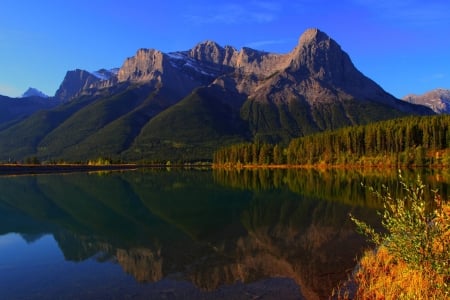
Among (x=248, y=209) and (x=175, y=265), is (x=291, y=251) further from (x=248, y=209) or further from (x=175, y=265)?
(x=248, y=209)

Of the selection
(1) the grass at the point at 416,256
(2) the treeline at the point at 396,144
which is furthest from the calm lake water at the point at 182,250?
(2) the treeline at the point at 396,144

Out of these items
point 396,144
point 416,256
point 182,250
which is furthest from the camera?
point 396,144

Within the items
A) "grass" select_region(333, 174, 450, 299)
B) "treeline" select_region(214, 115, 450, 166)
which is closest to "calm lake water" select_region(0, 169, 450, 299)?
"grass" select_region(333, 174, 450, 299)

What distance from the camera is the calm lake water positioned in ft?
68.2

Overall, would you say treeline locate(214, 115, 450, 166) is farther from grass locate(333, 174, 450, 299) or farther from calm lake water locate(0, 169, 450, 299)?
grass locate(333, 174, 450, 299)

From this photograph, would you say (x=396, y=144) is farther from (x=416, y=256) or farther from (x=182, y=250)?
(x=416, y=256)

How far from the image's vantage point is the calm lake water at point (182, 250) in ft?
68.2

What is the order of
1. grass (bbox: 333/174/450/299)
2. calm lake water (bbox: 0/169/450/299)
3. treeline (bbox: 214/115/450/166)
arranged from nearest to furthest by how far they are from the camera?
grass (bbox: 333/174/450/299)
calm lake water (bbox: 0/169/450/299)
treeline (bbox: 214/115/450/166)

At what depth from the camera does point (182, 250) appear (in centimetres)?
2986

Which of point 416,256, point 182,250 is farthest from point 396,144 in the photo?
point 416,256

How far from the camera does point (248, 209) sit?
5194 centimetres

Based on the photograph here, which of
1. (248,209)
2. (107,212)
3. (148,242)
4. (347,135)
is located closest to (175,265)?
(148,242)

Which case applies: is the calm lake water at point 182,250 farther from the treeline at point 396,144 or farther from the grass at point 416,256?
the treeline at point 396,144

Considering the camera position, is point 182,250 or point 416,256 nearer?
point 416,256
